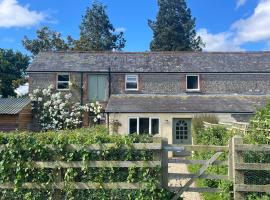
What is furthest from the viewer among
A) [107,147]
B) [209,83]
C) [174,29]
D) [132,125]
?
[174,29]

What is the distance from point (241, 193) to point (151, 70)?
24.8 m

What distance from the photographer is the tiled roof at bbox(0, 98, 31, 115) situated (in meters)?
29.3

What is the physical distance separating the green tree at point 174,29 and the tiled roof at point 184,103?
32212mm

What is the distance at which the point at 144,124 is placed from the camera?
2717 cm

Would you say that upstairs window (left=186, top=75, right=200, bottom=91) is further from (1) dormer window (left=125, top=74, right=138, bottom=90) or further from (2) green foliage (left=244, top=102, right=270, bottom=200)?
(2) green foliage (left=244, top=102, right=270, bottom=200)

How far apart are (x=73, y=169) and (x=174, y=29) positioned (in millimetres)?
57439

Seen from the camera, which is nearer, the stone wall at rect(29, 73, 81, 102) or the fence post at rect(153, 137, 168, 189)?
the fence post at rect(153, 137, 168, 189)

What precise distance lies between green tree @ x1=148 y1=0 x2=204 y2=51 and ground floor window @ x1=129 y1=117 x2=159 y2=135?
118ft

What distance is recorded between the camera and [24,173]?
7812 millimetres

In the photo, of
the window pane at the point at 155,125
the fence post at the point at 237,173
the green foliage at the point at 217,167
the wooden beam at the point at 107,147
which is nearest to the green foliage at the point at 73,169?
the wooden beam at the point at 107,147

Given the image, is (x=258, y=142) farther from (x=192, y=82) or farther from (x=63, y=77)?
(x=63, y=77)

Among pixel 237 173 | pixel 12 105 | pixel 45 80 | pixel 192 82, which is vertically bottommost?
pixel 237 173

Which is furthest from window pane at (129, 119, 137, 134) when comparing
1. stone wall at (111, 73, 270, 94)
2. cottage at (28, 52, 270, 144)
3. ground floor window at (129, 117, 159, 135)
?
stone wall at (111, 73, 270, 94)

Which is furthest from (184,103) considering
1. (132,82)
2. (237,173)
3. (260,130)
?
(237,173)
